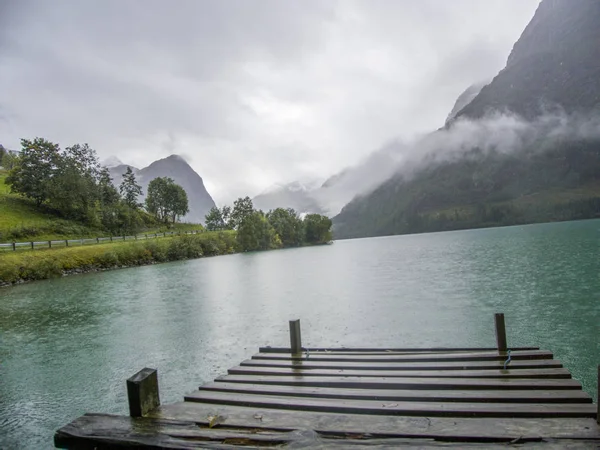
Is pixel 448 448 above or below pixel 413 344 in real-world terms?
above

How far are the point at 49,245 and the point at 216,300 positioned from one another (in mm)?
54805

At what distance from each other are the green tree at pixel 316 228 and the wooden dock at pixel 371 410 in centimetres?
16797

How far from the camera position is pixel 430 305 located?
25.9m

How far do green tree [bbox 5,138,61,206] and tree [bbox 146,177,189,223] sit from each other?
147ft

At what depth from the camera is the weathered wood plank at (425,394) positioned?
6.40 m

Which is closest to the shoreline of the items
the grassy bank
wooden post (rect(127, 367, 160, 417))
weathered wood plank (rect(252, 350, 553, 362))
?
the grassy bank

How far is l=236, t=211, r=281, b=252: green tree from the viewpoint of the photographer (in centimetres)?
13375

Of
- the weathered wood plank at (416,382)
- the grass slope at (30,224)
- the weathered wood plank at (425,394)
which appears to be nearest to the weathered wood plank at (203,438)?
the weathered wood plank at (425,394)

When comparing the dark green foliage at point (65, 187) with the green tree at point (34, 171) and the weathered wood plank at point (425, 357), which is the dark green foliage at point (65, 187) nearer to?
the green tree at point (34, 171)

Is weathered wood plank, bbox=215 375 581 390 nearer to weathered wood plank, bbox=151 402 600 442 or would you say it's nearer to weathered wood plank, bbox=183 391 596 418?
weathered wood plank, bbox=183 391 596 418

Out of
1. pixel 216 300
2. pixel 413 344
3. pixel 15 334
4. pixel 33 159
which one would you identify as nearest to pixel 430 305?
pixel 413 344

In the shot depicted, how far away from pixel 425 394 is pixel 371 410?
4.22 ft

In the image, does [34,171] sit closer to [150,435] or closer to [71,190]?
[71,190]

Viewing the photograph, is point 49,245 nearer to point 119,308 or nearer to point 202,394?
point 119,308
